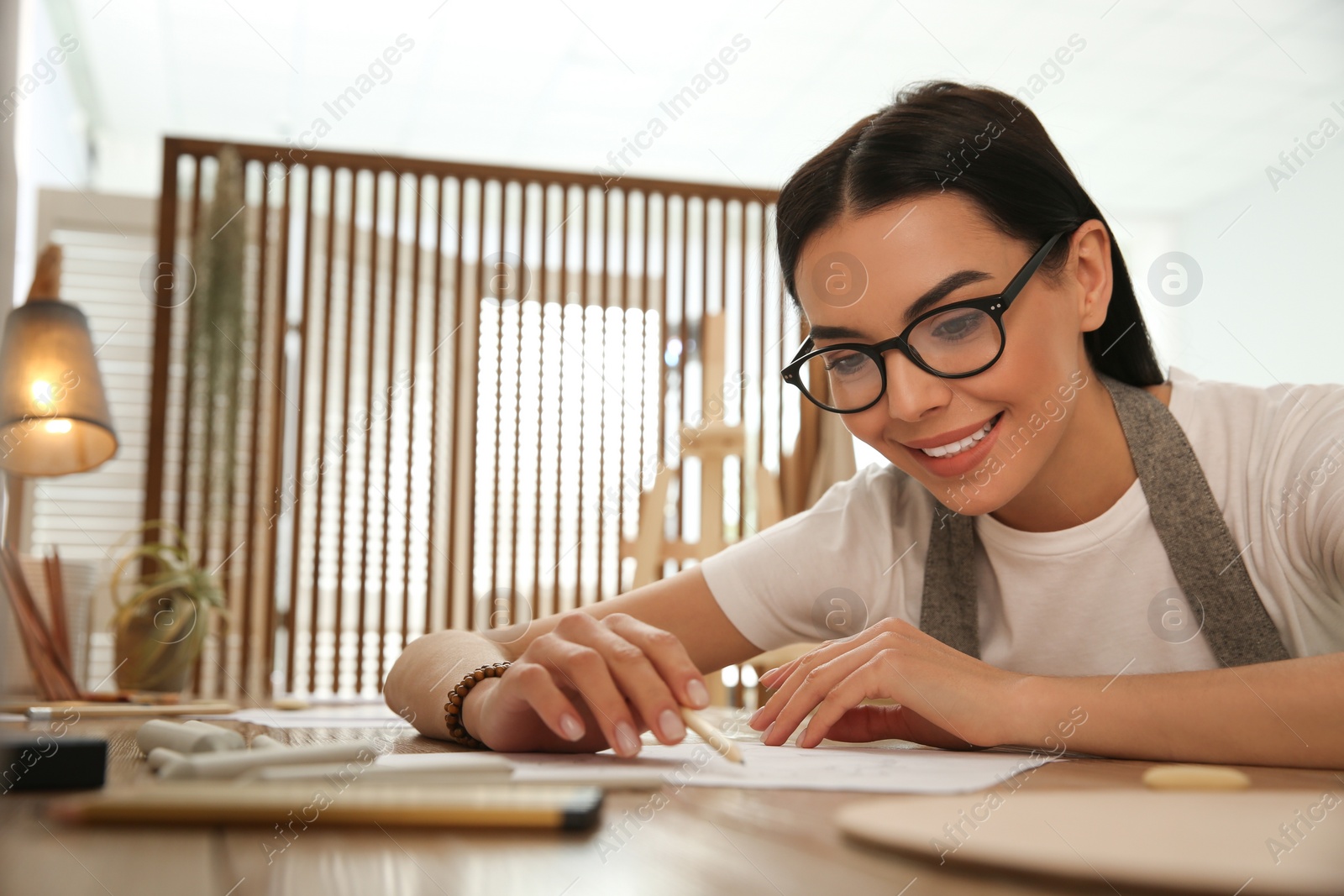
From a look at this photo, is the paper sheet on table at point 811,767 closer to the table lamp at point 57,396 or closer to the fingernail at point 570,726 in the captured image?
the fingernail at point 570,726

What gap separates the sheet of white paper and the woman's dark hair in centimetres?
74

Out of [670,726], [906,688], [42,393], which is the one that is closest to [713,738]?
[670,726]

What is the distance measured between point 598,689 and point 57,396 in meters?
1.36

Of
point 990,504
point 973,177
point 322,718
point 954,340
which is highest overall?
point 973,177

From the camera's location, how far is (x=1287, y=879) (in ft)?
1.06

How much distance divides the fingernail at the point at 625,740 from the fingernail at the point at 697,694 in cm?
5

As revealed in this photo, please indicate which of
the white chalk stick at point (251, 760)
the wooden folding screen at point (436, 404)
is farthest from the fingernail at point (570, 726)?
the wooden folding screen at point (436, 404)

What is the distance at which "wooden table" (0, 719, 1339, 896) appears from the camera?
1.11 feet

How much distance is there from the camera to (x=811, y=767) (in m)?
0.67

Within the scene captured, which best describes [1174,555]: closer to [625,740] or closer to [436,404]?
[625,740]

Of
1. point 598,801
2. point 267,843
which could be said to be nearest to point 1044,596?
point 598,801

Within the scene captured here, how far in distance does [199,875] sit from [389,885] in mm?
68

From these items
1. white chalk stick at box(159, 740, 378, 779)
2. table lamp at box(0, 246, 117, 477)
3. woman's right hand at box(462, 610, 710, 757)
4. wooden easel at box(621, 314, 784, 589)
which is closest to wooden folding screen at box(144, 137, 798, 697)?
wooden easel at box(621, 314, 784, 589)

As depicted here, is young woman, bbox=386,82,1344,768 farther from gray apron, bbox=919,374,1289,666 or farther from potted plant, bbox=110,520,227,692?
potted plant, bbox=110,520,227,692
